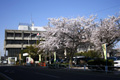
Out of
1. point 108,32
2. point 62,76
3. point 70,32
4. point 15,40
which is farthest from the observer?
point 15,40

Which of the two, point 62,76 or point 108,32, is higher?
point 108,32

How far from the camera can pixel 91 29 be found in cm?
2739

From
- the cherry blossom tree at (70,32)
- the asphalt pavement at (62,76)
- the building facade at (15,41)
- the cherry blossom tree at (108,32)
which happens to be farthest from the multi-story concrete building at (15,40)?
the asphalt pavement at (62,76)

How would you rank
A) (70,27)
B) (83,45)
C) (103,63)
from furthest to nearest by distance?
(83,45), (70,27), (103,63)

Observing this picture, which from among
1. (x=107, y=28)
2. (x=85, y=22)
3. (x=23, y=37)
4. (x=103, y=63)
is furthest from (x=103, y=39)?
(x=23, y=37)

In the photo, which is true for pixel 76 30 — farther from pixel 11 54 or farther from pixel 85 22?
pixel 11 54

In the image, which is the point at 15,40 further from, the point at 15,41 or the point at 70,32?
the point at 70,32

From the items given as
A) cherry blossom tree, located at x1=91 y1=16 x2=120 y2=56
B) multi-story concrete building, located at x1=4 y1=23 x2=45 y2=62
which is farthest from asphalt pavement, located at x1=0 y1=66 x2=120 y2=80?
multi-story concrete building, located at x1=4 y1=23 x2=45 y2=62

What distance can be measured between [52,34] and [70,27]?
3.51 meters

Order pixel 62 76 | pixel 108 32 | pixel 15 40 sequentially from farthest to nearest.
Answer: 1. pixel 15 40
2. pixel 108 32
3. pixel 62 76

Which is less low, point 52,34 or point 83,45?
point 52,34

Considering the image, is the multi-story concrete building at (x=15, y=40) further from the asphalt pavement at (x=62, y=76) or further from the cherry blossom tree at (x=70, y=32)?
the asphalt pavement at (x=62, y=76)

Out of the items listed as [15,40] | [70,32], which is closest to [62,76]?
[70,32]

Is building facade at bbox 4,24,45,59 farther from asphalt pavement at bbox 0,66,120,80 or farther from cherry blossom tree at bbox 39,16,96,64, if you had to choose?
asphalt pavement at bbox 0,66,120,80
